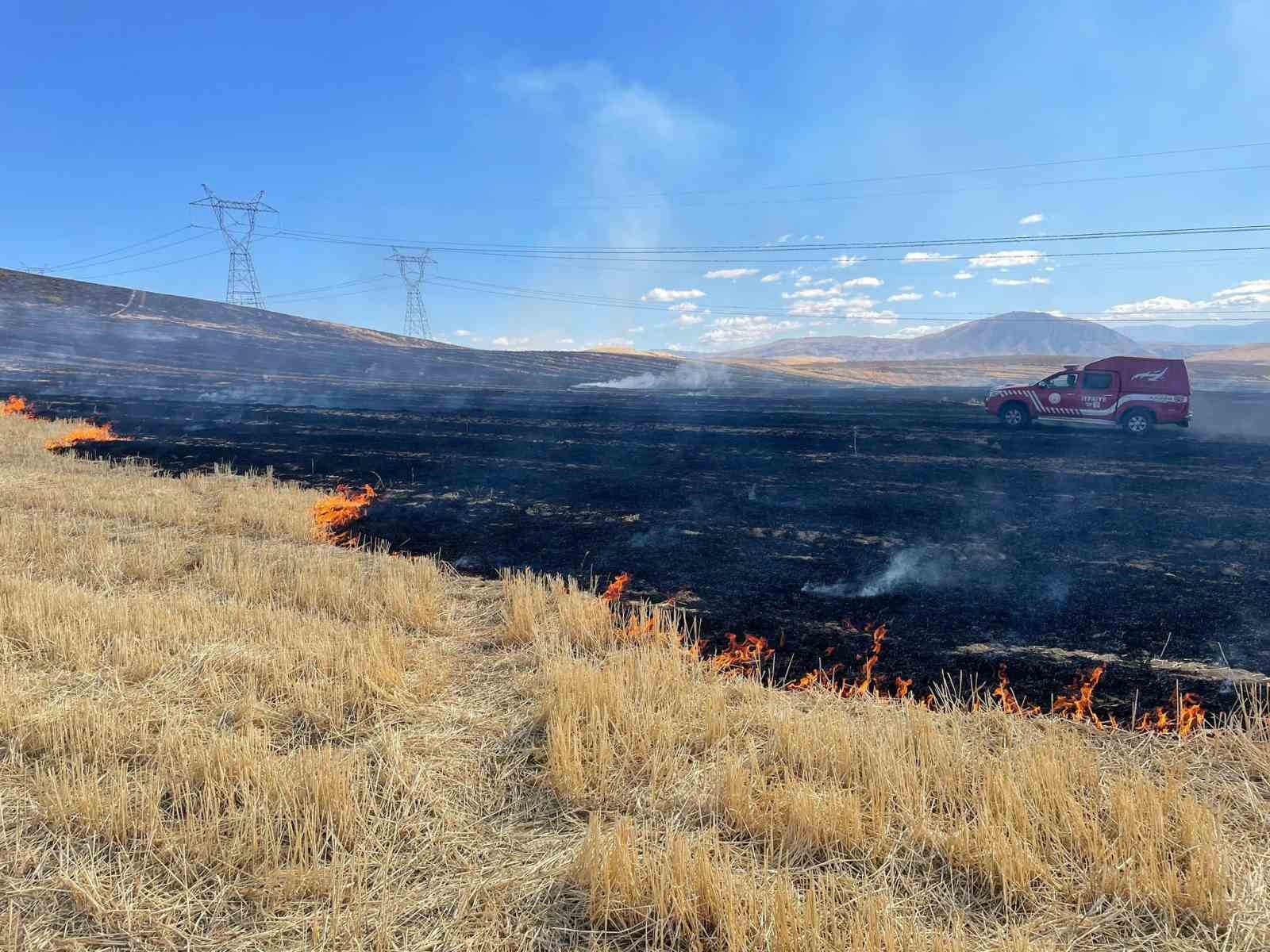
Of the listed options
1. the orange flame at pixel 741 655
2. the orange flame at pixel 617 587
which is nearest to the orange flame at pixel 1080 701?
the orange flame at pixel 741 655

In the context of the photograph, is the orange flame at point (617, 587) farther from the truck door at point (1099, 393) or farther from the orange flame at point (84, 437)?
the truck door at point (1099, 393)

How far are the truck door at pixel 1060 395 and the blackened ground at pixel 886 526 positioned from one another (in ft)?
3.86

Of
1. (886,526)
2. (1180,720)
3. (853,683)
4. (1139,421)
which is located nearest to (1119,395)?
(1139,421)

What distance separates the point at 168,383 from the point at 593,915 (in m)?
51.1

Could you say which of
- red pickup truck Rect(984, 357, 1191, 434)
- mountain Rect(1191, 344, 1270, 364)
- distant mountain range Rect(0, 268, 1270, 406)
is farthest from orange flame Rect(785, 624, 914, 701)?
mountain Rect(1191, 344, 1270, 364)

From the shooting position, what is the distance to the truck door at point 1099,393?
20641 mm

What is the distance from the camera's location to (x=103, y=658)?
5.34m

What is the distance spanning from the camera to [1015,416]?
22547 mm

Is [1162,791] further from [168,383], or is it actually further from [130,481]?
[168,383]

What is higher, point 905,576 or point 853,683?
point 905,576

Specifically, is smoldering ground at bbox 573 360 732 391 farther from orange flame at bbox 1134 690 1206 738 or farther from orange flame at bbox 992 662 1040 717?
orange flame at bbox 1134 690 1206 738

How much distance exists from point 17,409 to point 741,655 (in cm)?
3252

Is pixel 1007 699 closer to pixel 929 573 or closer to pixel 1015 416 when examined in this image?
pixel 929 573

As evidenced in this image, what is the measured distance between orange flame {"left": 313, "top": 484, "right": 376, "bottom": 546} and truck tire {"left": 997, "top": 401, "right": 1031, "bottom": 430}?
20.7 metres
